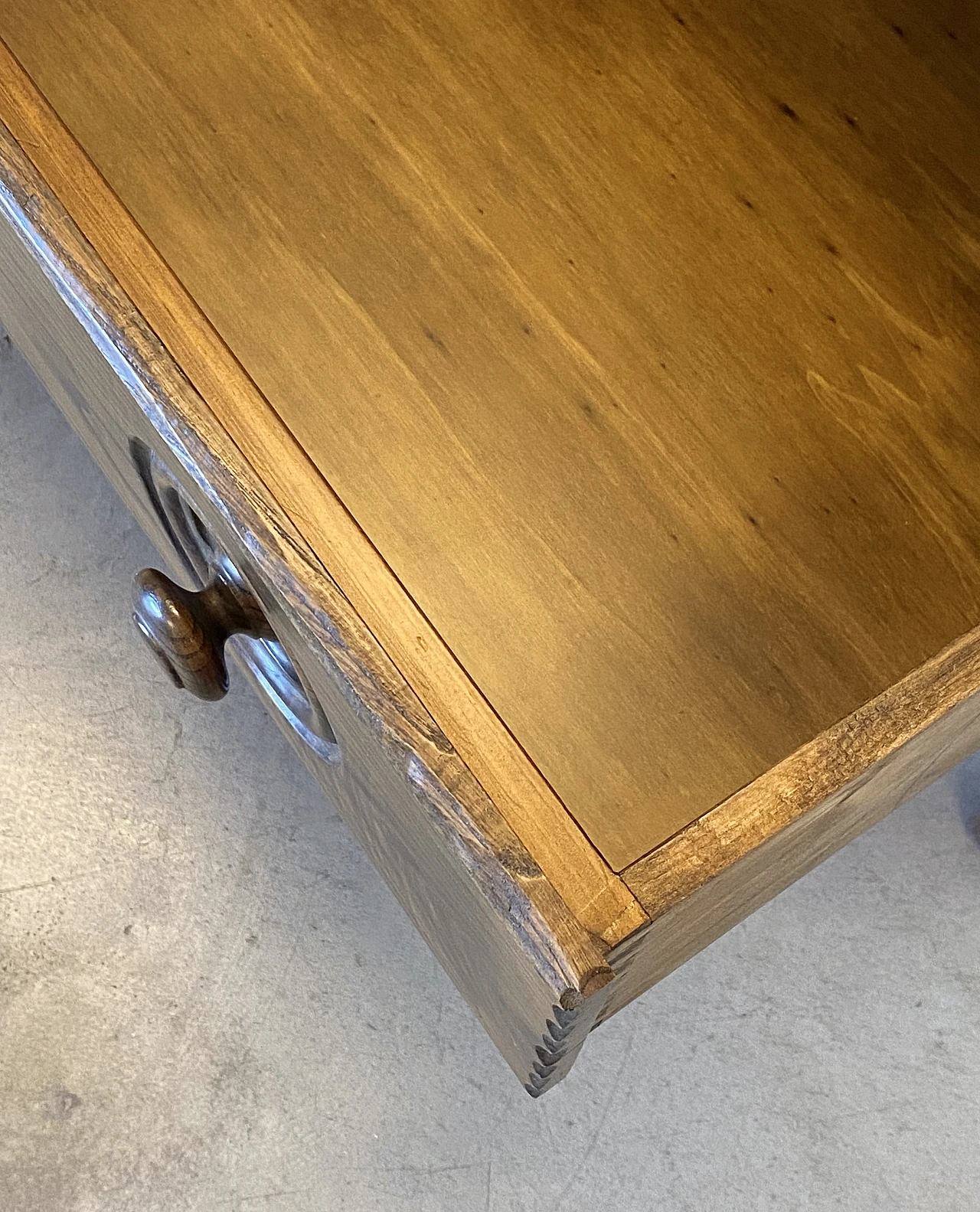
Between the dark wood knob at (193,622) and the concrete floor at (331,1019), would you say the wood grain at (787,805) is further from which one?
the concrete floor at (331,1019)

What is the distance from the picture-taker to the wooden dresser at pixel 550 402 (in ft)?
1.96

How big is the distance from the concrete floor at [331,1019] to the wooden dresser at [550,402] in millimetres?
238

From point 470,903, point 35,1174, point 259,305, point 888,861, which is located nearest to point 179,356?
point 259,305

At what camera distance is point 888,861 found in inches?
45.1

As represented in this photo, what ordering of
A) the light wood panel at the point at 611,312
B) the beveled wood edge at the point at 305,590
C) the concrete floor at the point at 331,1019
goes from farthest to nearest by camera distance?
the concrete floor at the point at 331,1019
the light wood panel at the point at 611,312
the beveled wood edge at the point at 305,590

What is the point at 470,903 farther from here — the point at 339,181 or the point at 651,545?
the point at 339,181

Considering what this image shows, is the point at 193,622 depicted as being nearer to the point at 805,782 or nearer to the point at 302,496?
the point at 302,496

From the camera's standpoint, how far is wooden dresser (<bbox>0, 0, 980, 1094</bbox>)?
60 centimetres

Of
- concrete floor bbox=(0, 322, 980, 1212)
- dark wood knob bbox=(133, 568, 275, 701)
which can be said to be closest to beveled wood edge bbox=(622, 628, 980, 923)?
dark wood knob bbox=(133, 568, 275, 701)

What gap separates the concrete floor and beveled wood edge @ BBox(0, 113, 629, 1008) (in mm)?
519

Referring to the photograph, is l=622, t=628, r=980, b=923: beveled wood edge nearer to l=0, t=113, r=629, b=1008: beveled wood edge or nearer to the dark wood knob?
l=0, t=113, r=629, b=1008: beveled wood edge

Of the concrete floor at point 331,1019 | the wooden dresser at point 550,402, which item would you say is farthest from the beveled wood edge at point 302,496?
the concrete floor at point 331,1019

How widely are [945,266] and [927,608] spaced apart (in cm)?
A: 24

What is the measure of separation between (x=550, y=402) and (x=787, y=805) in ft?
0.88
